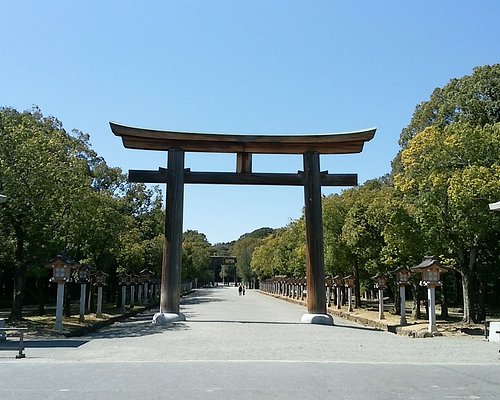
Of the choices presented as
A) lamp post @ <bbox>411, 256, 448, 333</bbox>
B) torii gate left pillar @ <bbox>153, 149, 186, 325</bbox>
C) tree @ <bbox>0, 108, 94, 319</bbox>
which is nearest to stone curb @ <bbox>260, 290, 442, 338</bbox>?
lamp post @ <bbox>411, 256, 448, 333</bbox>

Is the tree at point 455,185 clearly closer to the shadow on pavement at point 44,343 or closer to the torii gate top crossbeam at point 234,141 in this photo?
the torii gate top crossbeam at point 234,141

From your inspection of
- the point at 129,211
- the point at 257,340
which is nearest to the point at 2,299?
the point at 129,211

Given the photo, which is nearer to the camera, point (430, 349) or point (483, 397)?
point (483, 397)

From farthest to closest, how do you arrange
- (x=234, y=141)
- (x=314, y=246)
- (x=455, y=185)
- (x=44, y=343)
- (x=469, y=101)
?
(x=469, y=101)
(x=234, y=141)
(x=314, y=246)
(x=455, y=185)
(x=44, y=343)

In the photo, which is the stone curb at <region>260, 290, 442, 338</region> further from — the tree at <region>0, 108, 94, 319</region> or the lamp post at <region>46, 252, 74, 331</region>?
the tree at <region>0, 108, 94, 319</region>

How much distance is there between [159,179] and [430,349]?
12.1m

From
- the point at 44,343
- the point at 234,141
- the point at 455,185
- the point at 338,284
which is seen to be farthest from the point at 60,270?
the point at 338,284

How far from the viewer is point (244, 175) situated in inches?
843

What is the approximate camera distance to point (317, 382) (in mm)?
8828

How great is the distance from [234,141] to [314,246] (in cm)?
525

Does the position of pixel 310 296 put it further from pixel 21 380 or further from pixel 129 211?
pixel 129 211

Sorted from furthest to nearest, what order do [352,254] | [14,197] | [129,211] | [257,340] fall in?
1. [129,211]
2. [352,254]
3. [14,197]
4. [257,340]

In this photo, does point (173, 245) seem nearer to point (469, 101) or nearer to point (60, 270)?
point (60, 270)

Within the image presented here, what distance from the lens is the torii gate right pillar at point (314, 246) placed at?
20359 mm
